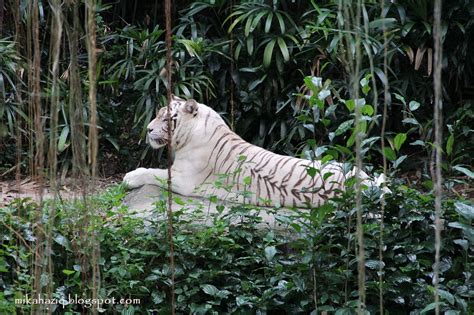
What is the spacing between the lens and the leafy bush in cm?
361

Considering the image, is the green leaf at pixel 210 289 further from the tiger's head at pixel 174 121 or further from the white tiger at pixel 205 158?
the tiger's head at pixel 174 121

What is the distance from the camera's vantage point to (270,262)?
383cm

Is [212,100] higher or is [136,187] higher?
[212,100]

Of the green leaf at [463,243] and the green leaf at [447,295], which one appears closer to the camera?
the green leaf at [447,295]

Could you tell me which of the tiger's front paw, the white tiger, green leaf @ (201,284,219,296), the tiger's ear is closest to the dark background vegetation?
green leaf @ (201,284,219,296)

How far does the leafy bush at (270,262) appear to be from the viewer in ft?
11.8

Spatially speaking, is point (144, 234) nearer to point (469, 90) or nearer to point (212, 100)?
point (212, 100)

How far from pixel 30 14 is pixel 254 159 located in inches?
126

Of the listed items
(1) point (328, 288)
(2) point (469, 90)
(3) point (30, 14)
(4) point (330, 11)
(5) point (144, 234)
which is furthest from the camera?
(2) point (469, 90)

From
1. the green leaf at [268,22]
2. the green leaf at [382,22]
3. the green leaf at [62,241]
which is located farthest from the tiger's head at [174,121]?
the green leaf at [382,22]

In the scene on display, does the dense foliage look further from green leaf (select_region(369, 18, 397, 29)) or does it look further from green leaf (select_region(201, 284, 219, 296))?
green leaf (select_region(369, 18, 397, 29))

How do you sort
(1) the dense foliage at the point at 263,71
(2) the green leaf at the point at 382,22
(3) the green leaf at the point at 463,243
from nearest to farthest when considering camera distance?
(2) the green leaf at the point at 382,22, (3) the green leaf at the point at 463,243, (1) the dense foliage at the point at 263,71

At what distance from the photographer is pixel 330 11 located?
6.56 m

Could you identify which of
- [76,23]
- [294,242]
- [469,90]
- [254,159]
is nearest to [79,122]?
[76,23]
